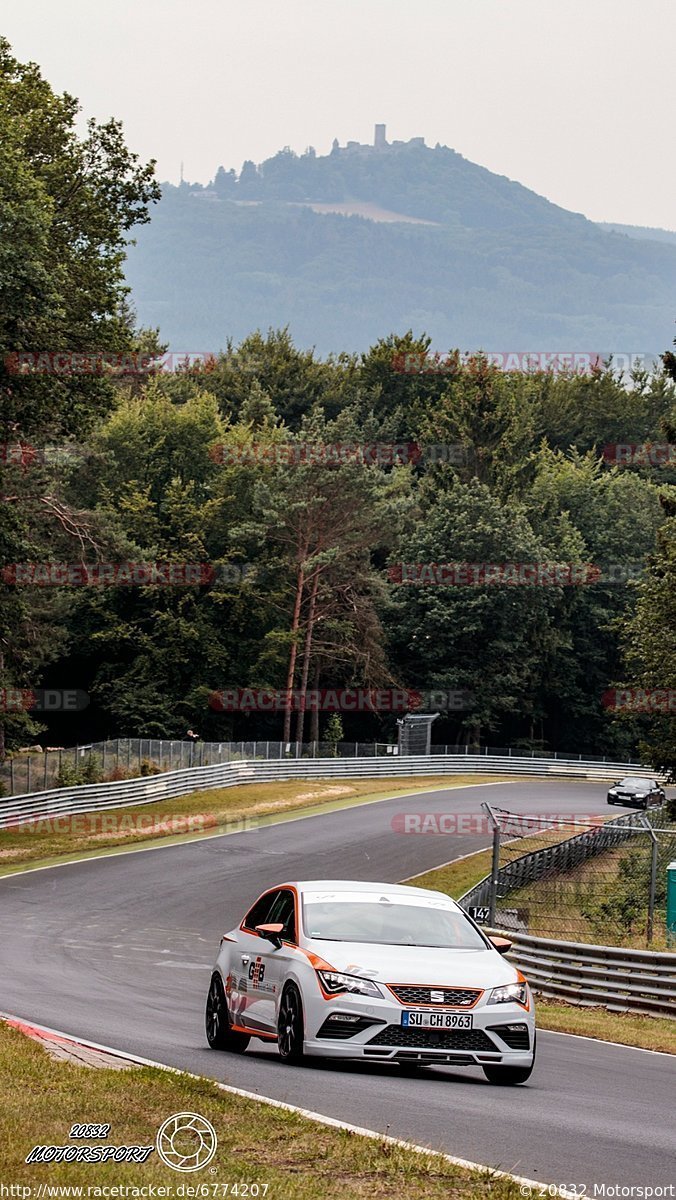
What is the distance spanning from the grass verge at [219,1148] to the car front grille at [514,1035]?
2550 mm

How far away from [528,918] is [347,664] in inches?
2378

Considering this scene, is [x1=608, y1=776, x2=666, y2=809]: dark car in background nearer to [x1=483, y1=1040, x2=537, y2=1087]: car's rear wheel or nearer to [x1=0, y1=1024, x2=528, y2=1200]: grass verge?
[x1=483, y1=1040, x2=537, y2=1087]: car's rear wheel

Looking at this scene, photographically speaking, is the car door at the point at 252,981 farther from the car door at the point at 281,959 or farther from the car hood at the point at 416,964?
the car hood at the point at 416,964

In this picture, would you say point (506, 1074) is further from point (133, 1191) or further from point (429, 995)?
point (133, 1191)

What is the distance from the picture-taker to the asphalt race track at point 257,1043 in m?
8.95

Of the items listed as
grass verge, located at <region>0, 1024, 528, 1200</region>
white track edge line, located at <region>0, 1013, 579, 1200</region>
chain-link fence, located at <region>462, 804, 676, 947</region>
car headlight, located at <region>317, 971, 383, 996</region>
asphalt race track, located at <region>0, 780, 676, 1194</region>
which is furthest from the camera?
chain-link fence, located at <region>462, 804, 676, 947</region>

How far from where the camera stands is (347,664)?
277ft

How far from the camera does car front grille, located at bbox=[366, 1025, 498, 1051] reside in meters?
11.2

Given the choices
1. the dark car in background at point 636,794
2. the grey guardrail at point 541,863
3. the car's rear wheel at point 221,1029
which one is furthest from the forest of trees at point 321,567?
the car's rear wheel at point 221,1029

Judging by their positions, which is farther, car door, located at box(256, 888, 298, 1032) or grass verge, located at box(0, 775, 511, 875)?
grass verge, located at box(0, 775, 511, 875)

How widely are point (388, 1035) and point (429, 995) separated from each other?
16.1 inches

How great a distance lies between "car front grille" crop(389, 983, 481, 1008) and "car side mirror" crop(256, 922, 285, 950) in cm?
132

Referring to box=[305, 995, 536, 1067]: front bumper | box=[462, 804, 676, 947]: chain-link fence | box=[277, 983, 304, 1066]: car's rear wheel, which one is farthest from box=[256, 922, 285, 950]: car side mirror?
box=[462, 804, 676, 947]: chain-link fence

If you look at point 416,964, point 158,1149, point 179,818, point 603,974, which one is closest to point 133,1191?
point 158,1149
